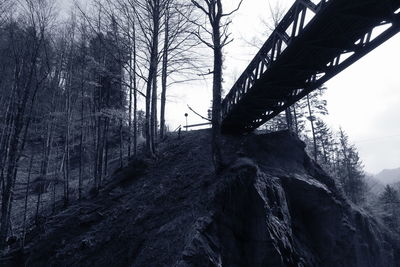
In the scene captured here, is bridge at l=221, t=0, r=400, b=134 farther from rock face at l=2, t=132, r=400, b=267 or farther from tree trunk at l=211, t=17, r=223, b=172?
rock face at l=2, t=132, r=400, b=267

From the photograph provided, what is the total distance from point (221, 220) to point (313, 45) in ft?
20.7

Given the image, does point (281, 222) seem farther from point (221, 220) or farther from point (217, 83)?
point (217, 83)

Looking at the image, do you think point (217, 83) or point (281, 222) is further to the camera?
point (217, 83)

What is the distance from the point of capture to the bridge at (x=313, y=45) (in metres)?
5.69

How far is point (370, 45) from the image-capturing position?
20.6 feet

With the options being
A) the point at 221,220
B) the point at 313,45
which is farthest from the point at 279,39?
the point at 221,220

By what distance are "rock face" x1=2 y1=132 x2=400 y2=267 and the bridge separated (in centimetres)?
332

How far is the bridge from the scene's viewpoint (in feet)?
18.7

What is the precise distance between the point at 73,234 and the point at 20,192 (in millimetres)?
14263

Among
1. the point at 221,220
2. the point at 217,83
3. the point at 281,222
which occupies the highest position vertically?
the point at 217,83

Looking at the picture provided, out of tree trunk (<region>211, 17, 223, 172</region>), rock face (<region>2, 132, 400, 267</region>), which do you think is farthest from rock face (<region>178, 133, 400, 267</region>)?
tree trunk (<region>211, 17, 223, 172</region>)

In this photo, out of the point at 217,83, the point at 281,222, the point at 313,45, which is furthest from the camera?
the point at 217,83

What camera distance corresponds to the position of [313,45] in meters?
6.80

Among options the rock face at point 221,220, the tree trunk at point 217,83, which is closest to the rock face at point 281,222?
the rock face at point 221,220
